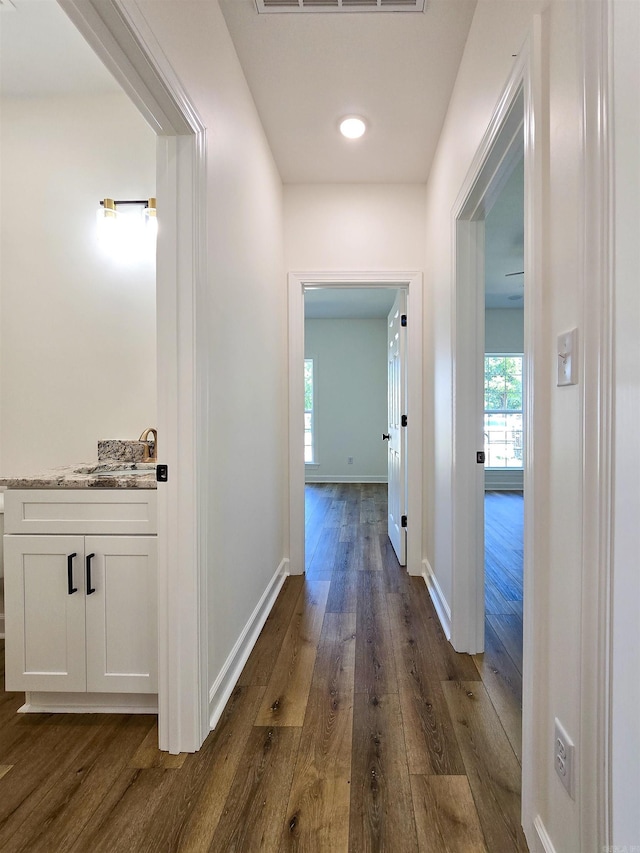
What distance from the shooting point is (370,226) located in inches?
122

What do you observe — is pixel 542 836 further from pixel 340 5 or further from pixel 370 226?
pixel 370 226

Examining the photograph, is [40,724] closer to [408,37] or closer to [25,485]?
[25,485]

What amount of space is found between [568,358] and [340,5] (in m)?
1.74

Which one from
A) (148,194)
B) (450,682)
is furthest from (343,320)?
(450,682)

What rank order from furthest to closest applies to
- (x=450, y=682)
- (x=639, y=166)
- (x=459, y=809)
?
(x=450, y=682), (x=459, y=809), (x=639, y=166)

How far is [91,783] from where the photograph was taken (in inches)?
52.3

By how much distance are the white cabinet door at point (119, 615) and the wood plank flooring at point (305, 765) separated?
0.16 meters

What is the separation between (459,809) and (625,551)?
96cm

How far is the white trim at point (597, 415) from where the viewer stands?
801 mm

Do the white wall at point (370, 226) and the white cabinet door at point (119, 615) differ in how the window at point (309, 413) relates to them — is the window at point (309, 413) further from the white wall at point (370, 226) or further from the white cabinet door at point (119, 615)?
the white cabinet door at point (119, 615)

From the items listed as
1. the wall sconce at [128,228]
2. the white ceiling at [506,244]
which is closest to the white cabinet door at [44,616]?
the wall sconce at [128,228]

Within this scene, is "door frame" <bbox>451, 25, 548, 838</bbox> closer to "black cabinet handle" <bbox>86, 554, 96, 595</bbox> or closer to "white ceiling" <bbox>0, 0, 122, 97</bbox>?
"black cabinet handle" <bbox>86, 554, 96, 595</bbox>

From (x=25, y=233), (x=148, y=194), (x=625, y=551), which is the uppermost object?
(x=148, y=194)

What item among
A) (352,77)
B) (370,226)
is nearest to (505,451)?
(370,226)
